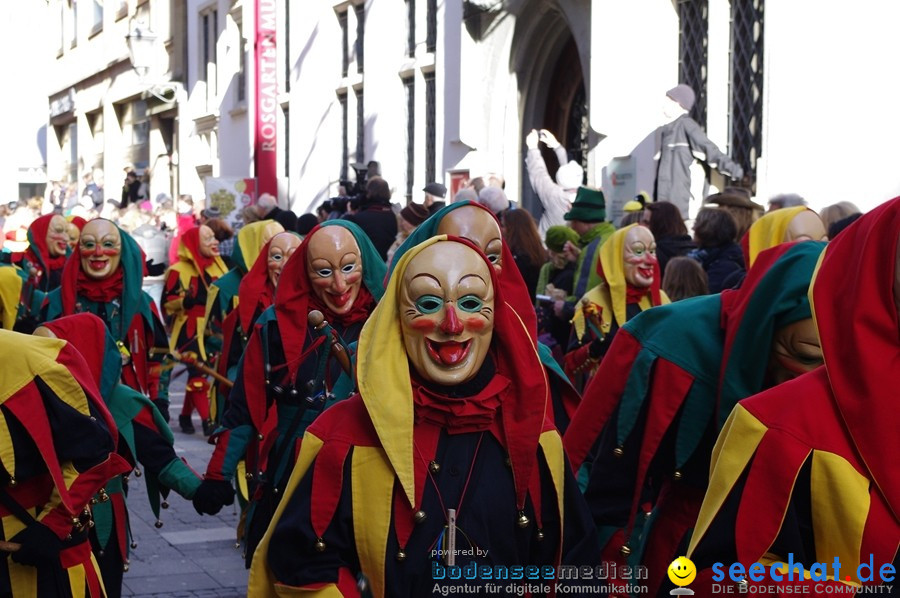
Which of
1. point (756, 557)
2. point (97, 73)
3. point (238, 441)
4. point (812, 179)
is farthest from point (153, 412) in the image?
point (97, 73)

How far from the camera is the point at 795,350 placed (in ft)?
11.8

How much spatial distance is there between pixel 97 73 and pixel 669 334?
3993 cm

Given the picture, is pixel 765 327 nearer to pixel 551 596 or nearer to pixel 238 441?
pixel 551 596

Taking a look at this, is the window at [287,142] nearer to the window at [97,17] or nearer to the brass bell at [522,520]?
the window at [97,17]

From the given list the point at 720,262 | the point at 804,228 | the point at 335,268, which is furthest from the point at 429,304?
the point at 720,262

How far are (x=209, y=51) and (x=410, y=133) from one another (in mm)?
12117

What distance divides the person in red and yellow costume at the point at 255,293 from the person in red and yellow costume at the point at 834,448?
4.61m

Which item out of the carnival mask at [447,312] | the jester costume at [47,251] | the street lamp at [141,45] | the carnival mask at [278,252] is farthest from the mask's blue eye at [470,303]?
the street lamp at [141,45]

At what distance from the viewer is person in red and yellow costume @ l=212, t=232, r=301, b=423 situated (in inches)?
287

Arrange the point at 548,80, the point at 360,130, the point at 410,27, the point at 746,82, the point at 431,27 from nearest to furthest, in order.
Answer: the point at 746,82 → the point at 548,80 → the point at 431,27 → the point at 410,27 → the point at 360,130

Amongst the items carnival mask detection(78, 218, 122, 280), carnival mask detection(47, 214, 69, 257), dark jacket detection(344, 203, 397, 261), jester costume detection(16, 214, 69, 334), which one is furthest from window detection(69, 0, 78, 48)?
carnival mask detection(78, 218, 122, 280)

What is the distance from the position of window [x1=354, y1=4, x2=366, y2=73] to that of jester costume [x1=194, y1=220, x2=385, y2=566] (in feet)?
60.8

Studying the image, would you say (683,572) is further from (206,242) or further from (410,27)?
(410,27)

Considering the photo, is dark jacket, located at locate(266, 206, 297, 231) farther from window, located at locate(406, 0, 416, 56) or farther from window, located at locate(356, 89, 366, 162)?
window, located at locate(356, 89, 366, 162)
